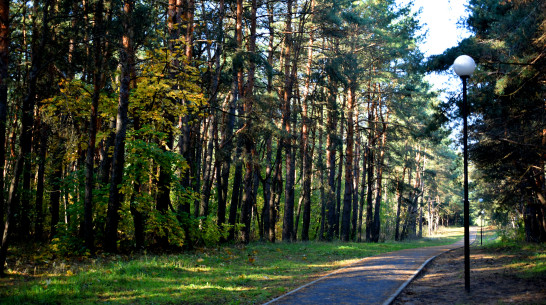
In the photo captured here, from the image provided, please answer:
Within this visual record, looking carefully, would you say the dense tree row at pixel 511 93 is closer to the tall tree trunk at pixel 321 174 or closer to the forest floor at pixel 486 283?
the forest floor at pixel 486 283

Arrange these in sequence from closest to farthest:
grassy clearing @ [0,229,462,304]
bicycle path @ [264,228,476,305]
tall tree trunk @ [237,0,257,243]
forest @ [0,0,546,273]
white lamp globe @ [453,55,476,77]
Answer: grassy clearing @ [0,229,462,304] → bicycle path @ [264,228,476,305] → white lamp globe @ [453,55,476,77] → forest @ [0,0,546,273] → tall tree trunk @ [237,0,257,243]

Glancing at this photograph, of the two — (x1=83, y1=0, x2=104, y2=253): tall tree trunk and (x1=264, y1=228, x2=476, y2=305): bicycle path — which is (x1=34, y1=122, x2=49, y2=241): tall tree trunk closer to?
(x1=83, y1=0, x2=104, y2=253): tall tree trunk

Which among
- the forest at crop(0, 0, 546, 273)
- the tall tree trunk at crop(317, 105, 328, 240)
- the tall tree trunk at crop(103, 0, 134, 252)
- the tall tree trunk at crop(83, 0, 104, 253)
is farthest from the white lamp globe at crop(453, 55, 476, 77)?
the tall tree trunk at crop(317, 105, 328, 240)

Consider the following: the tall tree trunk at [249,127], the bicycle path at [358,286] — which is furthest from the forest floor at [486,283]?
the tall tree trunk at [249,127]

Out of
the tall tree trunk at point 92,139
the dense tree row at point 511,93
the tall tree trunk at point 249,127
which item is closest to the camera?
the dense tree row at point 511,93

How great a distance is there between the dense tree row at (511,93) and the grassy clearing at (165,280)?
753 centimetres

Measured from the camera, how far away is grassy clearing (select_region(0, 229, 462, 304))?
7.51 meters

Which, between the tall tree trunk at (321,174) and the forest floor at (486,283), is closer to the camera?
the forest floor at (486,283)

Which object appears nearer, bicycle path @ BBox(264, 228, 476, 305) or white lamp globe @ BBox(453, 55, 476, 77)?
bicycle path @ BBox(264, 228, 476, 305)

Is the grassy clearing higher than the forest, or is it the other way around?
the forest

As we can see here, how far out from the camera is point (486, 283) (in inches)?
382

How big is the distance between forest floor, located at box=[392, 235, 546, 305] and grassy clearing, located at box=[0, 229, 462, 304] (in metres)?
2.83

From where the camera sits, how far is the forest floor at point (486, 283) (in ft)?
26.7

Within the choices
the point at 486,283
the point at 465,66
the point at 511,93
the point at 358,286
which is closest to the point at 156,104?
the point at 358,286
